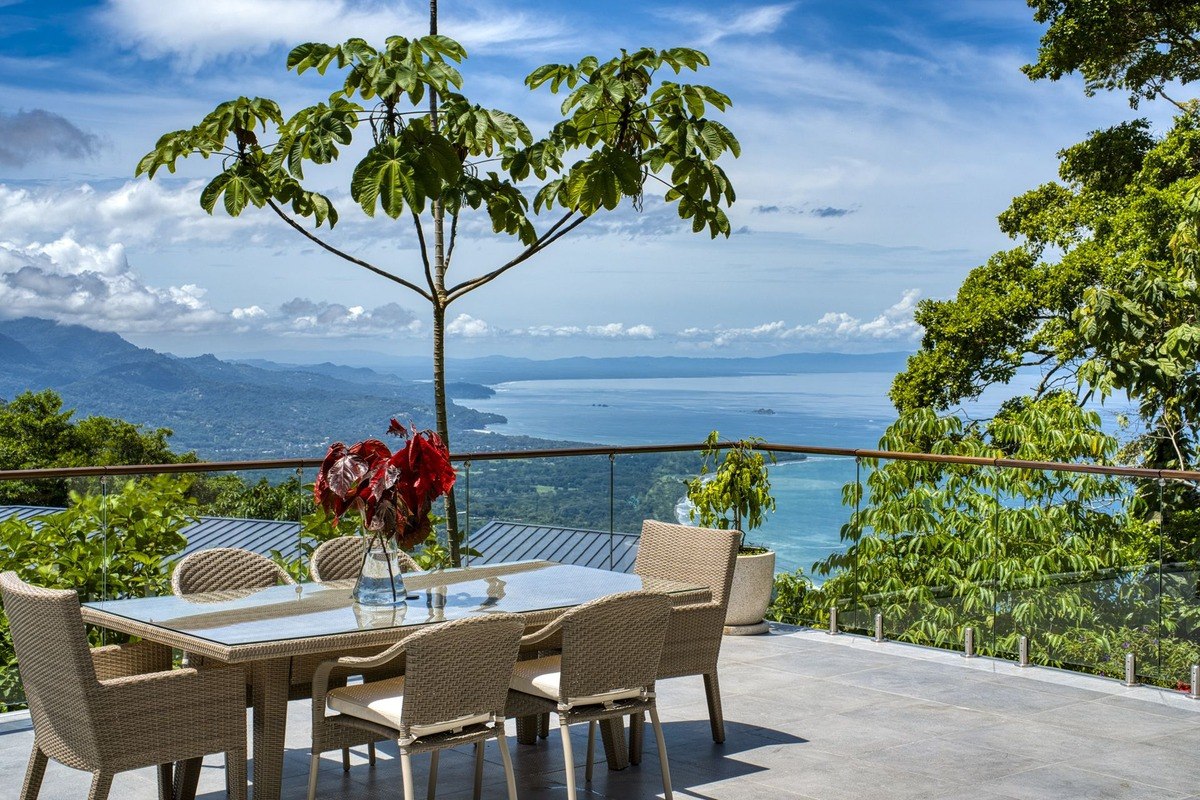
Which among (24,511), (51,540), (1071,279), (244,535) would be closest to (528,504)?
(244,535)

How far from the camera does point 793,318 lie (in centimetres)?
5169

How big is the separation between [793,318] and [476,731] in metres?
48.8

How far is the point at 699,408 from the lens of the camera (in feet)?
182

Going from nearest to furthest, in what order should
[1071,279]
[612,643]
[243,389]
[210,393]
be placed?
[612,643] < [1071,279] < [243,389] < [210,393]

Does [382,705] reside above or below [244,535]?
below

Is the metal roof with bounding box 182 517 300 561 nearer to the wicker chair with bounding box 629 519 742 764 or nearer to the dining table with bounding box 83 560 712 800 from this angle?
the dining table with bounding box 83 560 712 800

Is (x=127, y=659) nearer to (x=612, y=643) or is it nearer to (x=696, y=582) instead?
(x=612, y=643)

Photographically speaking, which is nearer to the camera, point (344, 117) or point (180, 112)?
point (344, 117)

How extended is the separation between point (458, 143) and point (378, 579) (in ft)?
9.83

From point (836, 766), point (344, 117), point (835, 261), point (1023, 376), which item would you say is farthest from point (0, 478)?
point (835, 261)

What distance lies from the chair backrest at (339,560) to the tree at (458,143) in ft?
3.82

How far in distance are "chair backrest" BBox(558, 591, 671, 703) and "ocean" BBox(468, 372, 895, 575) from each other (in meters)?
35.0

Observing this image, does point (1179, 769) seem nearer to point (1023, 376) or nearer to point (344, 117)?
point (344, 117)

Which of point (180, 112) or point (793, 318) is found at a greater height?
point (180, 112)
